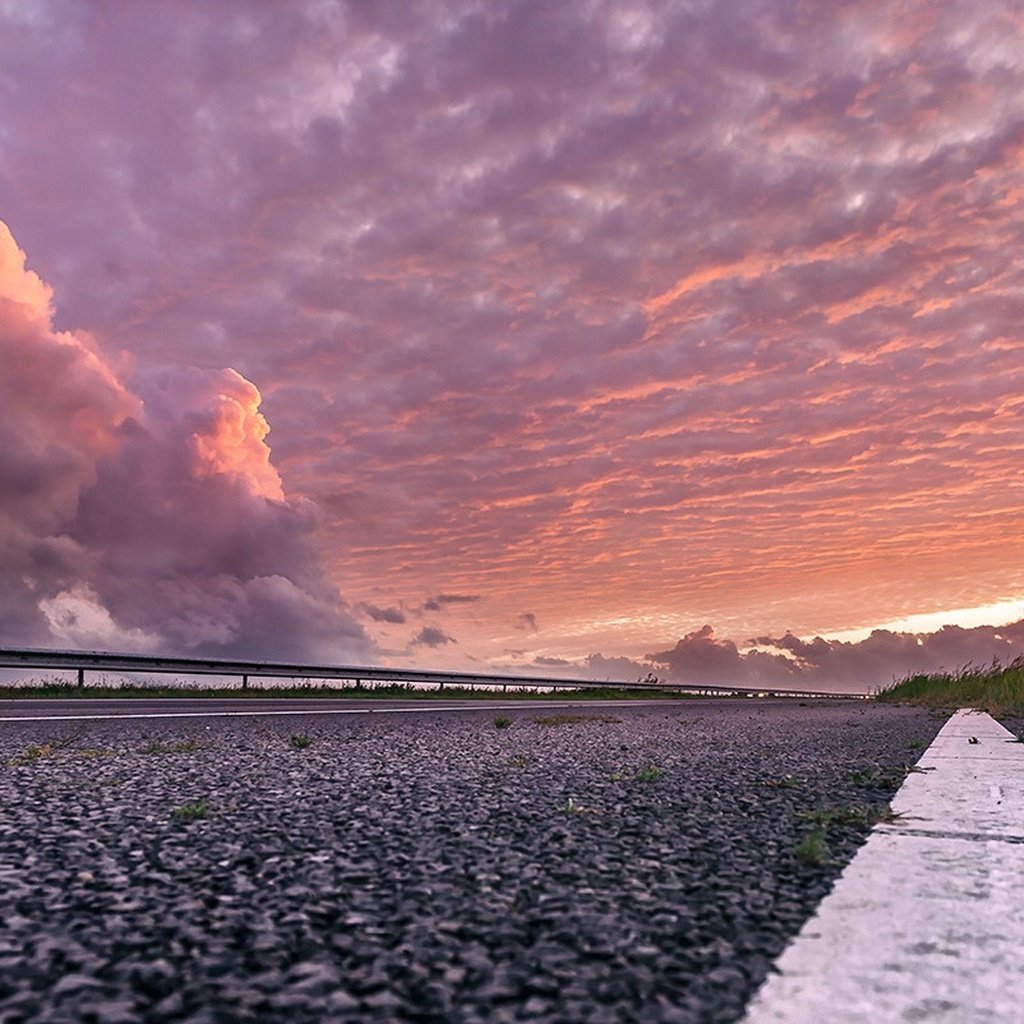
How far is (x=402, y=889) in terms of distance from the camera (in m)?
2.96

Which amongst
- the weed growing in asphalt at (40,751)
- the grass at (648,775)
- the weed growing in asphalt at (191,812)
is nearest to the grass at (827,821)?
the grass at (648,775)

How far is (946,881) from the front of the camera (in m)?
3.03

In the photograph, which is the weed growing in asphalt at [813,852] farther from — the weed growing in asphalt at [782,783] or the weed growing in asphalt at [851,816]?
the weed growing in asphalt at [782,783]

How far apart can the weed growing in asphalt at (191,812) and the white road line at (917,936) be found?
8.95 ft

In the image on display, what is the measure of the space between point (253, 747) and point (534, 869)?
5.44 metres

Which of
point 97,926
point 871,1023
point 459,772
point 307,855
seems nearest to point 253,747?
point 459,772

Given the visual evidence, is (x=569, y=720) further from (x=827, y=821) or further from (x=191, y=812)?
(x=191, y=812)

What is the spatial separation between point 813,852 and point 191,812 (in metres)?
2.66

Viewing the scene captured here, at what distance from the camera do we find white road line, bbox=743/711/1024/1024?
2.01 meters

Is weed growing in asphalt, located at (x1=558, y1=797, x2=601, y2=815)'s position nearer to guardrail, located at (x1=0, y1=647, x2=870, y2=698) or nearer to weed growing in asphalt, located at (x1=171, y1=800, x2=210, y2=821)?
weed growing in asphalt, located at (x1=171, y1=800, x2=210, y2=821)

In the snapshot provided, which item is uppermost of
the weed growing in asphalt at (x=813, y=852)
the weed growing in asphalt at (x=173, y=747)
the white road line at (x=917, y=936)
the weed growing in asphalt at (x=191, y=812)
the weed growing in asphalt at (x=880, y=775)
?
the weed growing in asphalt at (x=173, y=747)

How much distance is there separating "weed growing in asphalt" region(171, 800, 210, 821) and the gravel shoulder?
14 millimetres

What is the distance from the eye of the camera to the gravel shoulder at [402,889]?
2.14m

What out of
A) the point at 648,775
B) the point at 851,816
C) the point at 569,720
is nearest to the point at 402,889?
the point at 851,816
